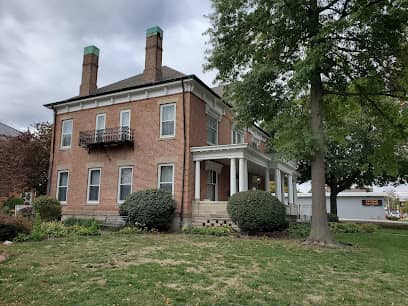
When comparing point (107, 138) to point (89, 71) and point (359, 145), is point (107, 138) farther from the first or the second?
point (359, 145)

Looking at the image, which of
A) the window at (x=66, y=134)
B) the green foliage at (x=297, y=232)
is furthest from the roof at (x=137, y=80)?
the green foliage at (x=297, y=232)

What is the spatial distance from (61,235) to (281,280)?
895 centimetres

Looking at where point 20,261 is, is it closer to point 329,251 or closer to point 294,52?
point 329,251

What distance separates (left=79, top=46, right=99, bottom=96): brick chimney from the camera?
20719mm

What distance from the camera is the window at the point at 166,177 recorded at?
1644 centimetres

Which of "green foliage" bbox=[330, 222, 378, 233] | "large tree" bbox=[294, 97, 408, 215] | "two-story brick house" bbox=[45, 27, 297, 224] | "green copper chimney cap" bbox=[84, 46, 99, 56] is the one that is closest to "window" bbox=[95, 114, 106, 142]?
"two-story brick house" bbox=[45, 27, 297, 224]

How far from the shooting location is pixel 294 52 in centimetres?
1292

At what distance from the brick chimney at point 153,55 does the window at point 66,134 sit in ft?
20.8

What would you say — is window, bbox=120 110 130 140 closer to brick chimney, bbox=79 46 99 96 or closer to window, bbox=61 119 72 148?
brick chimney, bbox=79 46 99 96

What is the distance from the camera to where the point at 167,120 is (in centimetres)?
1698

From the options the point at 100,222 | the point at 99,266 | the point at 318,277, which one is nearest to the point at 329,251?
the point at 318,277

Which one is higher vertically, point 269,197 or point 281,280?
point 269,197

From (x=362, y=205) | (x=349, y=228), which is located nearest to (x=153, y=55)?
(x=349, y=228)

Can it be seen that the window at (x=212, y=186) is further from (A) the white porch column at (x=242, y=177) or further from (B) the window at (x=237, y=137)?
(B) the window at (x=237, y=137)
